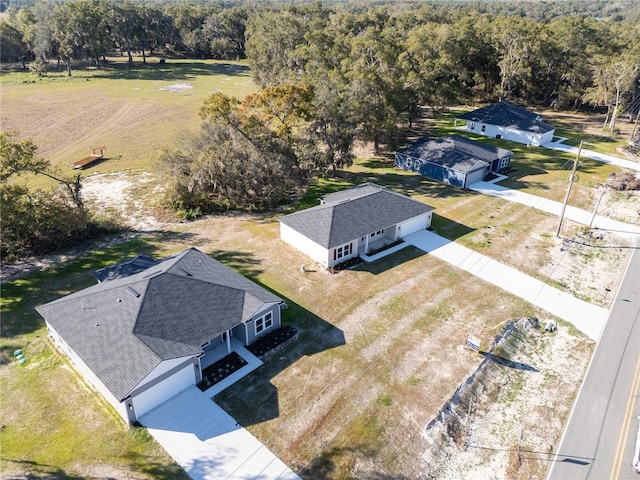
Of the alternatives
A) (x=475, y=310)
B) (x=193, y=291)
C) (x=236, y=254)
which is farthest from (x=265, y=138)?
(x=475, y=310)

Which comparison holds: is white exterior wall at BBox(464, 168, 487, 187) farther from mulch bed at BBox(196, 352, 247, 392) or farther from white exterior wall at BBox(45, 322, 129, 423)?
white exterior wall at BBox(45, 322, 129, 423)

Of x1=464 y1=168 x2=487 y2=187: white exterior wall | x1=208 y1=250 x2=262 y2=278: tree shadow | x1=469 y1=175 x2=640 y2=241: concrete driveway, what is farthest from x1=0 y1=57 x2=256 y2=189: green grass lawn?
x1=469 y1=175 x2=640 y2=241: concrete driveway

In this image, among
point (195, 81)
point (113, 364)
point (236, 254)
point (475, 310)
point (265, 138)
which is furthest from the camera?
point (195, 81)

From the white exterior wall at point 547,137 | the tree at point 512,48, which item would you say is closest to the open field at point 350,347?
the white exterior wall at point 547,137

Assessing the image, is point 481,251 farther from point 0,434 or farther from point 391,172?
point 0,434

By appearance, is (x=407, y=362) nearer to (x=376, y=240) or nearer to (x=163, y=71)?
(x=376, y=240)

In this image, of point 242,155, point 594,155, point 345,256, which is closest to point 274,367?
point 345,256
